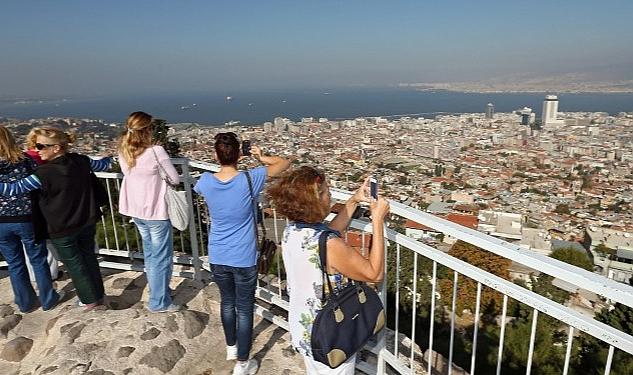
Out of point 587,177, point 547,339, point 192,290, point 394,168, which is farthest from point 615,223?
point 192,290

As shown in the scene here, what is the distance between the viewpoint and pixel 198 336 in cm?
321

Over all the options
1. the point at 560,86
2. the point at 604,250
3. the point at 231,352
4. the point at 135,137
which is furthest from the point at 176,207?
the point at 560,86

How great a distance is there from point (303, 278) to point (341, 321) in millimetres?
261

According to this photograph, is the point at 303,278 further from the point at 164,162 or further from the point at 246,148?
the point at 164,162

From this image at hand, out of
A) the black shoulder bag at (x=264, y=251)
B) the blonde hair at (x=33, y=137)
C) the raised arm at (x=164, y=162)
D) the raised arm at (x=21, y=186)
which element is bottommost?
the black shoulder bag at (x=264, y=251)

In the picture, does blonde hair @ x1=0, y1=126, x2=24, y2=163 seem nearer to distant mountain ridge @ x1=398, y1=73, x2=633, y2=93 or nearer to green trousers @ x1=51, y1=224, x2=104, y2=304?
green trousers @ x1=51, y1=224, x2=104, y2=304

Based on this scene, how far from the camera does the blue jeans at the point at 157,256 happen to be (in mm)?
3270

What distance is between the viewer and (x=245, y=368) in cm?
281

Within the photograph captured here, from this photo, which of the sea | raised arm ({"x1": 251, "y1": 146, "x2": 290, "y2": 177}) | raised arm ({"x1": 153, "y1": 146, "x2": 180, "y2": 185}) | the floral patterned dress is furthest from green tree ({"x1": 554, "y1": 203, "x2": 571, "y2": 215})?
the floral patterned dress

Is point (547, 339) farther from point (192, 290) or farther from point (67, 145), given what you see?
point (67, 145)

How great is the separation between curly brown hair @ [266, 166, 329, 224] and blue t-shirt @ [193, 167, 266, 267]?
2.09 feet

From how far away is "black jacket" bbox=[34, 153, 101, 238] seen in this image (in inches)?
117

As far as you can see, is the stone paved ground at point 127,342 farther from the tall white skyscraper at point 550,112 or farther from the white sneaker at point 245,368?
the tall white skyscraper at point 550,112

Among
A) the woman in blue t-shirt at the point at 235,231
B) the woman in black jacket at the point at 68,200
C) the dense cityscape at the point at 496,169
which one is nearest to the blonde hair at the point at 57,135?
the woman in black jacket at the point at 68,200
